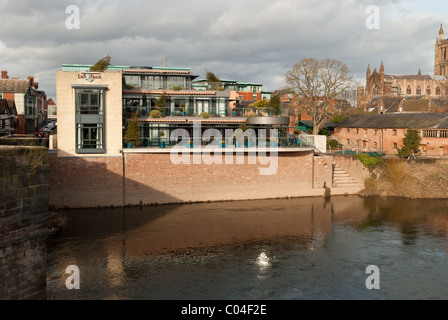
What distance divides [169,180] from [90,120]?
8617 millimetres

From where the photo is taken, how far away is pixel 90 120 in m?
38.0

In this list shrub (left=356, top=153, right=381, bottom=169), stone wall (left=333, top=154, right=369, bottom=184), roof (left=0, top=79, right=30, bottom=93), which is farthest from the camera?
roof (left=0, top=79, right=30, bottom=93)

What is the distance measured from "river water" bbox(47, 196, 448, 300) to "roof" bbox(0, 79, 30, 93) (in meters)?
33.8

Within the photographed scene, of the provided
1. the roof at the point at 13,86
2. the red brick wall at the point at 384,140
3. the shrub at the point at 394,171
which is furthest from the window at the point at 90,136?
the red brick wall at the point at 384,140

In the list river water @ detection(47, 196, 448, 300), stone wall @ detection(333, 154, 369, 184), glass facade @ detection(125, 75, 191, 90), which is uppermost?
glass facade @ detection(125, 75, 191, 90)

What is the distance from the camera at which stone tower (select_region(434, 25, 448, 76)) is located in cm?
14688

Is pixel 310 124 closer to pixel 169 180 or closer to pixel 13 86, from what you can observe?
pixel 169 180

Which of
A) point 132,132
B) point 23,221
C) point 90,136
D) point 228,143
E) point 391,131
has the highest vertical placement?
point 391,131

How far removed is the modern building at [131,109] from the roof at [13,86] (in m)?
20.6

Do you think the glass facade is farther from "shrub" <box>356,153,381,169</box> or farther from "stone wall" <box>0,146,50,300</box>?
"stone wall" <box>0,146,50,300</box>

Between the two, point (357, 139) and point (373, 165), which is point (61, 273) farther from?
point (357, 139)

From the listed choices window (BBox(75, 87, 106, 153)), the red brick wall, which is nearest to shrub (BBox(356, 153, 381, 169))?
the red brick wall

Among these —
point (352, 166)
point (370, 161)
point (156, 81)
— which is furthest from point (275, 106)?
point (156, 81)
